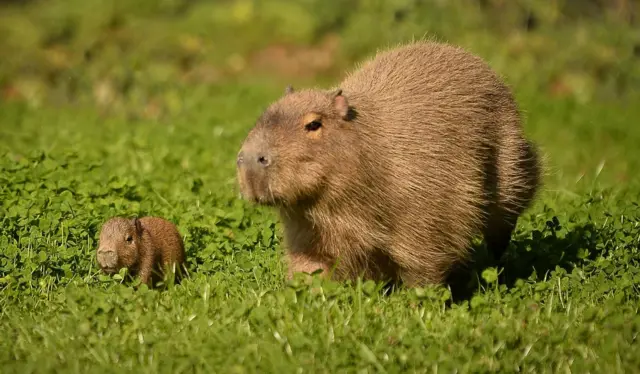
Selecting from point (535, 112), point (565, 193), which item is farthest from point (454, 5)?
point (565, 193)

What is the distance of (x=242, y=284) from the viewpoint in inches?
188

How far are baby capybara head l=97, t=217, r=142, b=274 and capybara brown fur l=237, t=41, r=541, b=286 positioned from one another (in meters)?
0.86

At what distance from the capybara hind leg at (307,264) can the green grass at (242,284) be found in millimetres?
174

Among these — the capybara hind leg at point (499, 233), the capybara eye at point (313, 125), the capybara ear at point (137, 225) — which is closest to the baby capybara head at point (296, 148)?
the capybara eye at point (313, 125)

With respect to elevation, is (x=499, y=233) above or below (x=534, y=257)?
above

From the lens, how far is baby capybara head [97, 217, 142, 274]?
493cm

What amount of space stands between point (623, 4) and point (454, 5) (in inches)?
91.2

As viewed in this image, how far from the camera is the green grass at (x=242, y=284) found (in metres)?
3.85

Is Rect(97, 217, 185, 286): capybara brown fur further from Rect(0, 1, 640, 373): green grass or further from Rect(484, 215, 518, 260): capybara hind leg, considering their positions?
Rect(484, 215, 518, 260): capybara hind leg

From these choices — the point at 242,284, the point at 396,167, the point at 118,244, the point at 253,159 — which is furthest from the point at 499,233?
the point at 118,244

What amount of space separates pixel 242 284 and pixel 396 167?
0.94 meters

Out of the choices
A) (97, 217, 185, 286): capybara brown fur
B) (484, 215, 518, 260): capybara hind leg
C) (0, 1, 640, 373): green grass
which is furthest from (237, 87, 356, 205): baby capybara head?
(484, 215, 518, 260): capybara hind leg

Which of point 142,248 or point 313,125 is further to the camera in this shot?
point 142,248

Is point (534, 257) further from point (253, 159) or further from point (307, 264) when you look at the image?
point (253, 159)
